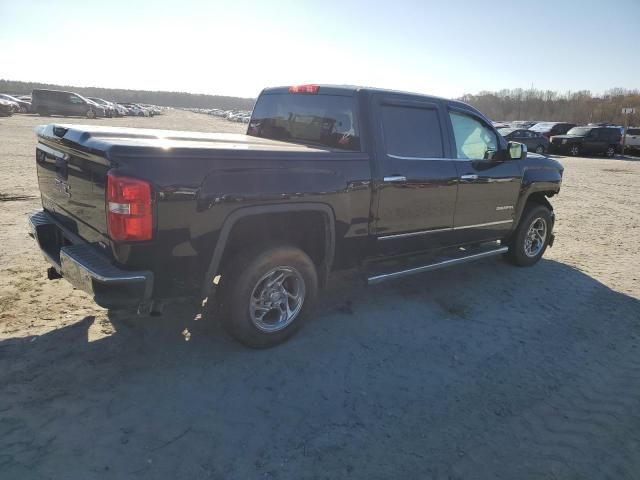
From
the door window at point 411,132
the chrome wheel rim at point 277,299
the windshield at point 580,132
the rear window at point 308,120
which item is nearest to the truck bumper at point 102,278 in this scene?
the chrome wheel rim at point 277,299

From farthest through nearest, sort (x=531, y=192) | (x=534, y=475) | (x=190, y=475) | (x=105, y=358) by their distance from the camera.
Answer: (x=531, y=192)
(x=105, y=358)
(x=534, y=475)
(x=190, y=475)

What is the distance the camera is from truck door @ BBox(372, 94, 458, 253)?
4066 millimetres

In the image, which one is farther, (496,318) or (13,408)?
Answer: (496,318)

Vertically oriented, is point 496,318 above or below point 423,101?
below

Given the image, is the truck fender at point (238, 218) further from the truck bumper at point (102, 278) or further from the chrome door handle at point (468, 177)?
the chrome door handle at point (468, 177)

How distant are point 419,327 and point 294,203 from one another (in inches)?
68.2

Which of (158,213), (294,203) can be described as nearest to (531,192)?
(294,203)

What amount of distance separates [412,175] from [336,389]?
204 cm

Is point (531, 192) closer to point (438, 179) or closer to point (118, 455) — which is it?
point (438, 179)

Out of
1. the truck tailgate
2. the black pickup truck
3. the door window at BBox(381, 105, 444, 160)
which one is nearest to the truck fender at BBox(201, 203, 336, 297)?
the black pickup truck

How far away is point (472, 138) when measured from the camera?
509 cm

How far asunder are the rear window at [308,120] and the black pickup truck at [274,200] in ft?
0.05

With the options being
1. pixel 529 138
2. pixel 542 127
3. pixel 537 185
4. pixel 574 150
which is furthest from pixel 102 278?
pixel 542 127

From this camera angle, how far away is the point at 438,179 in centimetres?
448
